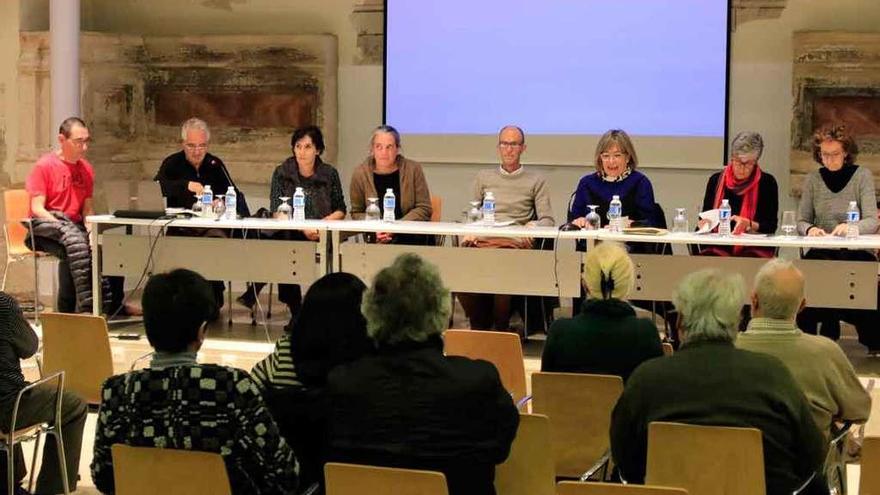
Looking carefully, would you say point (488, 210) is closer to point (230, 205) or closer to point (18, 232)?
point (230, 205)

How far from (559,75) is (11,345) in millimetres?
5387

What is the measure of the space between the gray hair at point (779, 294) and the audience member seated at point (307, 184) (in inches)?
159

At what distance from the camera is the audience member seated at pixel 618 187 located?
22.6 ft

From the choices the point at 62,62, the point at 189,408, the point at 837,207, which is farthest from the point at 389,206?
the point at 189,408

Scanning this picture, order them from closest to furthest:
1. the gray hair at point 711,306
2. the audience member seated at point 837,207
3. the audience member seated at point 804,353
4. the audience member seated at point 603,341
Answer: the gray hair at point 711,306 < the audience member seated at point 804,353 < the audience member seated at point 603,341 < the audience member seated at point 837,207

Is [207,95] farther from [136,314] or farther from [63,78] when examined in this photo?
[136,314]

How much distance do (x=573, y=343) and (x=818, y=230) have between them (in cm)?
292

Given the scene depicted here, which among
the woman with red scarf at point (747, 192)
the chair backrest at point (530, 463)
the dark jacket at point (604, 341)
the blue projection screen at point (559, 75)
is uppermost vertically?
the blue projection screen at point (559, 75)

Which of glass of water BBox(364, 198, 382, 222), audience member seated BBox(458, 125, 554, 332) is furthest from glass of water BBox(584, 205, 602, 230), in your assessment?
glass of water BBox(364, 198, 382, 222)

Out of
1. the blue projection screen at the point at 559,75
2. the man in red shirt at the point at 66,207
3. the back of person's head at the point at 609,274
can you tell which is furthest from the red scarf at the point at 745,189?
the man in red shirt at the point at 66,207

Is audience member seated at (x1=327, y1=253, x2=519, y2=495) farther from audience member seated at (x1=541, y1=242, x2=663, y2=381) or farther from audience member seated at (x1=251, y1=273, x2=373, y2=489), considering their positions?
audience member seated at (x1=541, y1=242, x2=663, y2=381)

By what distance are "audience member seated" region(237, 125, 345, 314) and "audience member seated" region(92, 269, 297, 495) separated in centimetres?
427

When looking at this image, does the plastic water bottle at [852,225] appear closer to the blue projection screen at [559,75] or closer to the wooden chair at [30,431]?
the blue projection screen at [559,75]

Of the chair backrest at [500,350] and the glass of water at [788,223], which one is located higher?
the glass of water at [788,223]
